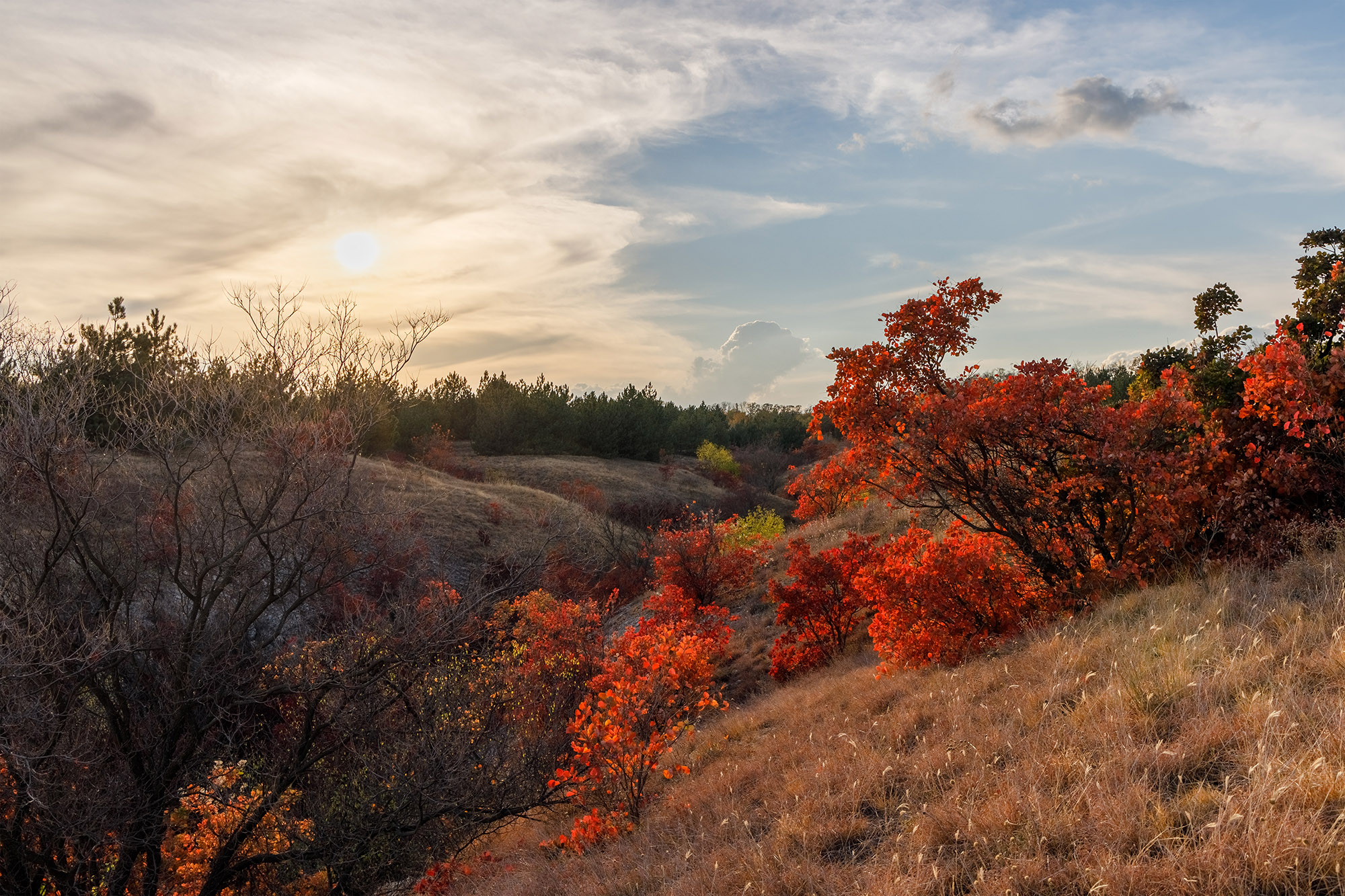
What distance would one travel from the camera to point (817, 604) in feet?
55.3

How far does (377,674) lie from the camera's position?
11836 mm

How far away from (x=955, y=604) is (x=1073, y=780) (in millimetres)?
5657

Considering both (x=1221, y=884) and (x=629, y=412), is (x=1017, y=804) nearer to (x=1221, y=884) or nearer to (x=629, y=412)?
(x=1221, y=884)

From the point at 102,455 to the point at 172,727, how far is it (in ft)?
17.7

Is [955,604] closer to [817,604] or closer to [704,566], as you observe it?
[817,604]

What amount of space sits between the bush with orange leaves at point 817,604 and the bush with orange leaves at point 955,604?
5.48 meters

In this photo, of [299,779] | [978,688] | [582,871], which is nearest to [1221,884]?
[978,688]

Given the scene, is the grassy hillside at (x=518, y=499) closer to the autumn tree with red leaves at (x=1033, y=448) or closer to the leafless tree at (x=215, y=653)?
the leafless tree at (x=215, y=653)

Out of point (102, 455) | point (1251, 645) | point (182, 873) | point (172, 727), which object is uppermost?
point (102, 455)

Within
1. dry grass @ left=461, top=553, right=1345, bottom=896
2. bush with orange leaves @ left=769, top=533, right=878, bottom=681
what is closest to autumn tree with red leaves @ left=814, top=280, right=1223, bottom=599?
dry grass @ left=461, top=553, right=1345, bottom=896

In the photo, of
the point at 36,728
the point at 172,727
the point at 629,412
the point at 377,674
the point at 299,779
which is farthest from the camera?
the point at 629,412

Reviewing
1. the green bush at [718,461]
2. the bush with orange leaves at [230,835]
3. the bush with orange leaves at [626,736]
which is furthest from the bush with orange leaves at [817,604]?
the green bush at [718,461]

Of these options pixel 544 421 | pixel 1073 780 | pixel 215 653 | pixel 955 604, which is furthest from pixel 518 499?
pixel 1073 780

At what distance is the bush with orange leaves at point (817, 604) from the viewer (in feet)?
54.6
